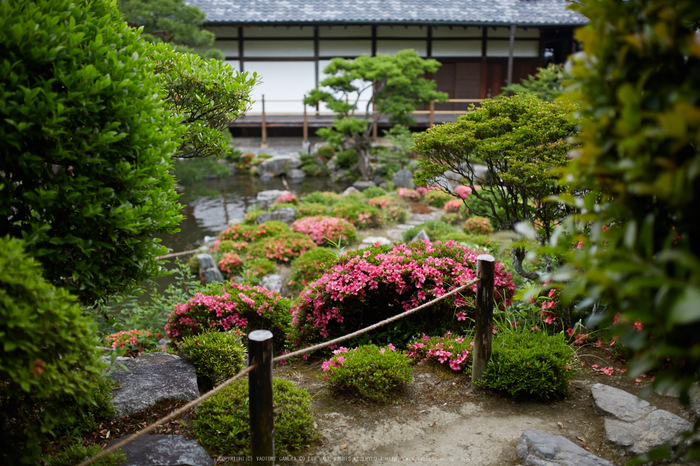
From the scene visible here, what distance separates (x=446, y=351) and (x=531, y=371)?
0.72 m

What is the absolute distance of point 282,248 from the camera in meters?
8.75

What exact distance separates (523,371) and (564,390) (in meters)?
0.37

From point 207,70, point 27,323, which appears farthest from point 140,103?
point 207,70

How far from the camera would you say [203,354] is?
12.7ft

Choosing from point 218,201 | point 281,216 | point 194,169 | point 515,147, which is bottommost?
point 218,201

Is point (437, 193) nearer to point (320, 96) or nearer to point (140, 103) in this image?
point (320, 96)

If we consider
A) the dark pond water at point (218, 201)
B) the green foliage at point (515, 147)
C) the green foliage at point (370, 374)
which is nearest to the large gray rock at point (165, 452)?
the green foliage at point (370, 374)


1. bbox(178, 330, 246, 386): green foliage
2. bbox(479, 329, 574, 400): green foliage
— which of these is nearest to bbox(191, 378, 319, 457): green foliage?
bbox(178, 330, 246, 386): green foliage

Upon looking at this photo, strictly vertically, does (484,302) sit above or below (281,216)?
above

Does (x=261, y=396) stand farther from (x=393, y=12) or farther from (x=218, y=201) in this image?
(x=393, y=12)

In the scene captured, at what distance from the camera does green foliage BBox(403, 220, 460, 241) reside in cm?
940

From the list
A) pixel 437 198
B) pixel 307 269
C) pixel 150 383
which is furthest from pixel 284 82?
pixel 150 383

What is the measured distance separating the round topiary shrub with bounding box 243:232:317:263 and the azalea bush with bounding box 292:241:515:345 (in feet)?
12.8

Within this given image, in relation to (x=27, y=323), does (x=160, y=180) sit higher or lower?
higher
